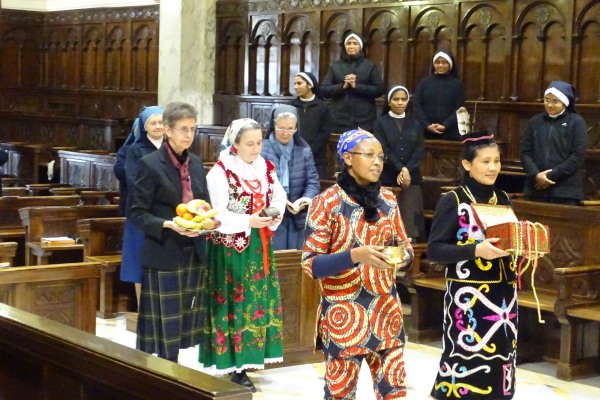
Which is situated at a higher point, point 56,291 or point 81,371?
point 81,371

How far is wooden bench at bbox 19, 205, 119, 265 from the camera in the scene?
27.7 feet

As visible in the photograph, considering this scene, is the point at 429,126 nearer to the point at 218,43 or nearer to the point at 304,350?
the point at 304,350

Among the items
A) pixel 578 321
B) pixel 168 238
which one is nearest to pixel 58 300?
pixel 168 238

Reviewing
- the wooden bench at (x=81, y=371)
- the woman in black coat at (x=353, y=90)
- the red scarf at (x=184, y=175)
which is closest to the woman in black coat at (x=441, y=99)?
the woman in black coat at (x=353, y=90)

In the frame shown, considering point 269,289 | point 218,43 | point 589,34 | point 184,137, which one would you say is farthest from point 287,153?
point 218,43

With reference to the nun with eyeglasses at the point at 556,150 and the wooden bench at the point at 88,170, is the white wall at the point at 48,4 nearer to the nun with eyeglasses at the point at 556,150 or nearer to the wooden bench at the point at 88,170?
the wooden bench at the point at 88,170

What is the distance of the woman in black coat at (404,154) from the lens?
341 inches

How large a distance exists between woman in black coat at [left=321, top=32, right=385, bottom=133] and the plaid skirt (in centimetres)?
→ 509

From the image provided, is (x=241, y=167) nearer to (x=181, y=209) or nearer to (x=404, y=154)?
(x=181, y=209)

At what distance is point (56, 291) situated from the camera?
20.2 feet

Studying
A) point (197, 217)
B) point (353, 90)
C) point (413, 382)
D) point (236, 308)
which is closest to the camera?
point (197, 217)

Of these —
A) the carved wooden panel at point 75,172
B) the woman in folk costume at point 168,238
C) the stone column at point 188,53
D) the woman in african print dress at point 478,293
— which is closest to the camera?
the woman in african print dress at point 478,293

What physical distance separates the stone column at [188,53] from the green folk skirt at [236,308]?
9065 mm

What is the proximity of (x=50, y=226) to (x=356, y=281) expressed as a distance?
510cm
